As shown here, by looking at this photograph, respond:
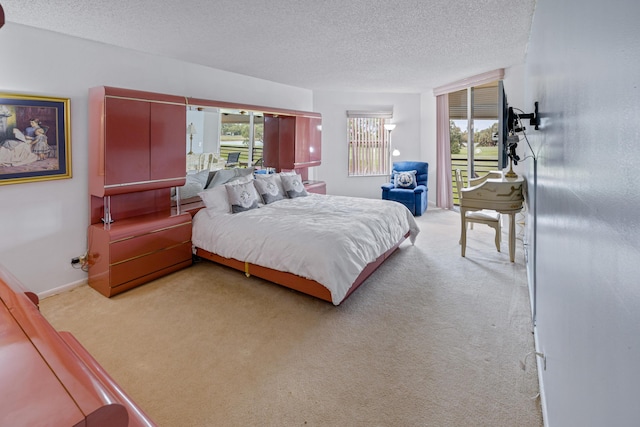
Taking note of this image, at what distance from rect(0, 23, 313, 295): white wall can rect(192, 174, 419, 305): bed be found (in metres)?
1.21

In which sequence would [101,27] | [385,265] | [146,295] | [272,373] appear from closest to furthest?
[272,373] < [101,27] < [146,295] < [385,265]

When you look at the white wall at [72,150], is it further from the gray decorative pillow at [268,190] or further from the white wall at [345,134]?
the white wall at [345,134]

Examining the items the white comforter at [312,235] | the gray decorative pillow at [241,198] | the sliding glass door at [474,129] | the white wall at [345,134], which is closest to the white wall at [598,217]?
the white comforter at [312,235]

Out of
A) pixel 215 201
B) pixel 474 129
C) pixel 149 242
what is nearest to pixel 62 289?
pixel 149 242

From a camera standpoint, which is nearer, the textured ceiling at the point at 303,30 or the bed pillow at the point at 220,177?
the textured ceiling at the point at 303,30

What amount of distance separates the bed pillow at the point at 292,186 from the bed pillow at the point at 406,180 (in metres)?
2.43

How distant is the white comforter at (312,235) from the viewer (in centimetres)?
297

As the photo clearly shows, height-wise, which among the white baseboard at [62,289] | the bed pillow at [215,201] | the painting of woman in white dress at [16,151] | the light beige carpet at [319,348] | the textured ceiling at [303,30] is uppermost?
the textured ceiling at [303,30]

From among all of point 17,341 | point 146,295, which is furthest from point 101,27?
point 17,341

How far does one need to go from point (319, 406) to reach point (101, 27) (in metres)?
3.58

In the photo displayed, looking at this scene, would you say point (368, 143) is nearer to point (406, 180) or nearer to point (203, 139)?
point (406, 180)

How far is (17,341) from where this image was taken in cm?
72

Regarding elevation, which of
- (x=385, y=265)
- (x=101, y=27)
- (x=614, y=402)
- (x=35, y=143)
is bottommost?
(x=385, y=265)

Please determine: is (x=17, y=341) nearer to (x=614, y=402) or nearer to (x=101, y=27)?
(x=614, y=402)
